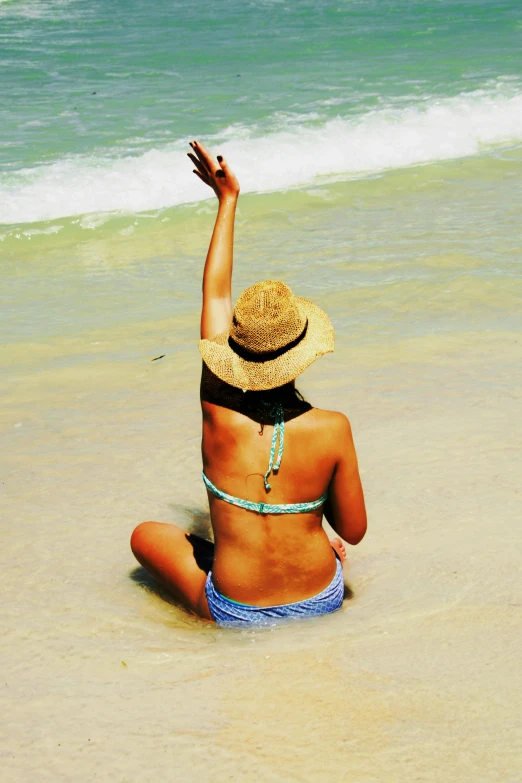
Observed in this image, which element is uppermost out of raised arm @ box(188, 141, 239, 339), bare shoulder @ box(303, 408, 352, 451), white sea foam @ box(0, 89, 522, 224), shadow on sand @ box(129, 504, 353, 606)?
raised arm @ box(188, 141, 239, 339)

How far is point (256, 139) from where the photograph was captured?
1019cm

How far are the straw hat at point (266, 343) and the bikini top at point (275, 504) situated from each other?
0.47 feet

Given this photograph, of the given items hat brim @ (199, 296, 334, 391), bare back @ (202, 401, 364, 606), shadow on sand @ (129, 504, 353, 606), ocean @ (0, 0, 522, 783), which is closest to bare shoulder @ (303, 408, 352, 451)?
bare back @ (202, 401, 364, 606)

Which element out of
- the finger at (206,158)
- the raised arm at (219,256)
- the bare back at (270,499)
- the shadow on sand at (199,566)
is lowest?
the shadow on sand at (199,566)

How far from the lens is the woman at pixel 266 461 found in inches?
94.3

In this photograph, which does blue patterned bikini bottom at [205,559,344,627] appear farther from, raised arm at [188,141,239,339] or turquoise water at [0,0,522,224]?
turquoise water at [0,0,522,224]

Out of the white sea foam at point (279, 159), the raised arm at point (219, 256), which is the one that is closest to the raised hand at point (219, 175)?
the raised arm at point (219, 256)

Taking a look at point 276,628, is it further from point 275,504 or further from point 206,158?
point 206,158

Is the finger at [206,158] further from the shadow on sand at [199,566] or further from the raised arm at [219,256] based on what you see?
the shadow on sand at [199,566]

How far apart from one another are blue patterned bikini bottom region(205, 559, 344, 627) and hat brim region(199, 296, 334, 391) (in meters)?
0.73

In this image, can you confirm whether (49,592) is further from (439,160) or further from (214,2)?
(214,2)

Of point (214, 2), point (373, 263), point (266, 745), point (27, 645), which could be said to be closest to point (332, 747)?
point (266, 745)

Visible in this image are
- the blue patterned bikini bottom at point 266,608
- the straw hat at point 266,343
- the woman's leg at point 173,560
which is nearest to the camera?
the straw hat at point 266,343

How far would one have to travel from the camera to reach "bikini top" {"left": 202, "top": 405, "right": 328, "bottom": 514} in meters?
2.48
